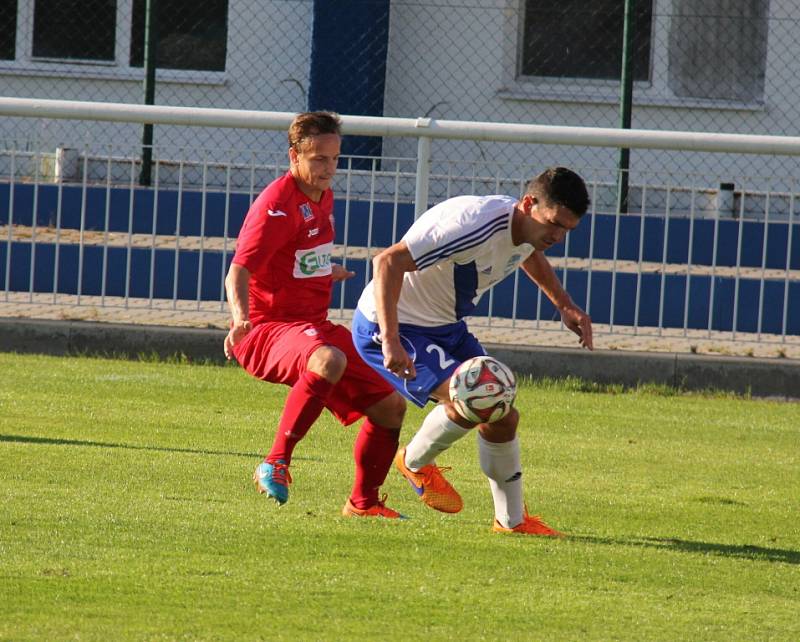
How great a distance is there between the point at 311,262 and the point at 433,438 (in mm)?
899

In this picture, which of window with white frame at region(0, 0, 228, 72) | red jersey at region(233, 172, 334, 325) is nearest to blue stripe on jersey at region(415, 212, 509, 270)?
red jersey at region(233, 172, 334, 325)

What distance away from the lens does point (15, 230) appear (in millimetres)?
10602

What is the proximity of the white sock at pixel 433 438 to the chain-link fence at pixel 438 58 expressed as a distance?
1069 centimetres

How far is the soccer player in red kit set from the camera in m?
5.77

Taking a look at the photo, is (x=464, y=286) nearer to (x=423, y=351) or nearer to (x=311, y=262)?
(x=423, y=351)

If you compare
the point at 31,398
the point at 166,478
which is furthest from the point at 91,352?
the point at 166,478

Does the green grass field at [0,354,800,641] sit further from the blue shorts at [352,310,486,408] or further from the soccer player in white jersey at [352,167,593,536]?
the blue shorts at [352,310,486,408]

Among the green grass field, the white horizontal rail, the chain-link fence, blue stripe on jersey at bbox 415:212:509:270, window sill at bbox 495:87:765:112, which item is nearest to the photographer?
the green grass field

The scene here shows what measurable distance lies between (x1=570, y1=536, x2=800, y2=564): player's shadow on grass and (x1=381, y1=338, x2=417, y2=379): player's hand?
0.88 metres

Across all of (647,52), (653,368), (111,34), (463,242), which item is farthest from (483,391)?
(111,34)

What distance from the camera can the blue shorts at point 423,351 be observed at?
5652mm

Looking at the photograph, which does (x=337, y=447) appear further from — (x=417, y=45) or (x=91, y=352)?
(x=417, y=45)

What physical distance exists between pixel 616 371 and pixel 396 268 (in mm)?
4825

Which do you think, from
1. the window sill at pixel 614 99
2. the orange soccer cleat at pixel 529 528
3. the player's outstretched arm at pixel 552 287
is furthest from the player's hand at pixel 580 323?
the window sill at pixel 614 99
